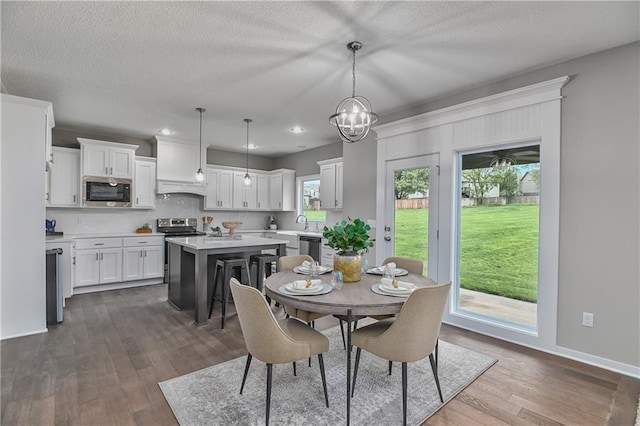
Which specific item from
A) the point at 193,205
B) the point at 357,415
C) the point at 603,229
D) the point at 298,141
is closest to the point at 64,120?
the point at 193,205

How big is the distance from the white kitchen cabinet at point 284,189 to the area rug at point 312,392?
14.8 feet

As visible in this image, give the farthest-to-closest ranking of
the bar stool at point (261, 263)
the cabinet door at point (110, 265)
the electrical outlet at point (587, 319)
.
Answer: the cabinet door at point (110, 265) < the bar stool at point (261, 263) < the electrical outlet at point (587, 319)

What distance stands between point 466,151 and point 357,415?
2876 mm

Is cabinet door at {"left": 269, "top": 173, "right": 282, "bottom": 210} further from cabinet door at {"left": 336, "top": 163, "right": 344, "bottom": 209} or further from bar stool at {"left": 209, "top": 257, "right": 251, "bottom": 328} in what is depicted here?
bar stool at {"left": 209, "top": 257, "right": 251, "bottom": 328}

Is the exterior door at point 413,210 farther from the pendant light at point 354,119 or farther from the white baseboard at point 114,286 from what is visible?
the white baseboard at point 114,286

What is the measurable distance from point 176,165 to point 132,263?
186cm

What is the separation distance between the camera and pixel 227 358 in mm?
2730

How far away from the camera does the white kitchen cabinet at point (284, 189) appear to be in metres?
6.98

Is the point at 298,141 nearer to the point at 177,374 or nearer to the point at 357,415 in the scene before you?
the point at 177,374

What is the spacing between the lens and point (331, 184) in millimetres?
5707

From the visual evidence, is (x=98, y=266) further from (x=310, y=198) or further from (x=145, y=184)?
(x=310, y=198)

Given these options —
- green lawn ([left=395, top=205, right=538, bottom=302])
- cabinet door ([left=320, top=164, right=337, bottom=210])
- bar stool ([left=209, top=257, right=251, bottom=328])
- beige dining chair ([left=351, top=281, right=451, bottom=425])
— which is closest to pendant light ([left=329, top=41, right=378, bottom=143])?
beige dining chair ([left=351, top=281, right=451, bottom=425])

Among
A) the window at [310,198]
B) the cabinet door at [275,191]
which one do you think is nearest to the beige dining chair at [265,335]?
the window at [310,198]

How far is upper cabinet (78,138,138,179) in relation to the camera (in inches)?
198
